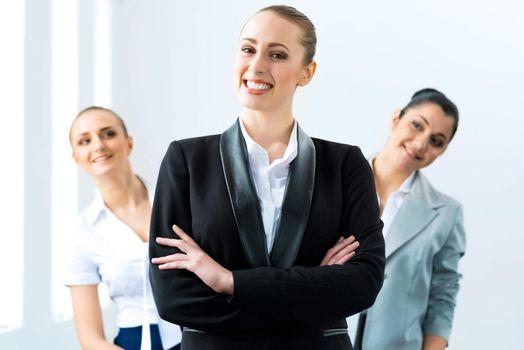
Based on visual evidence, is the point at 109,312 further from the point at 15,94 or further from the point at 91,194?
the point at 15,94

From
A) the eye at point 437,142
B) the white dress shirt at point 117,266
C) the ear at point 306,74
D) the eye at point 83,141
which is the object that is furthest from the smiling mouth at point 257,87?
the eye at point 437,142

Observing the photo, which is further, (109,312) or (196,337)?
(109,312)

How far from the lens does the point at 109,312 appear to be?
4.97 metres

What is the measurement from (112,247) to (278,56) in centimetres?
105

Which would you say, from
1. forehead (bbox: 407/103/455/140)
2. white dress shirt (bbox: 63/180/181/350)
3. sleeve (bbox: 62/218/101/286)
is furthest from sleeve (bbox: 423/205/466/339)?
sleeve (bbox: 62/218/101/286)

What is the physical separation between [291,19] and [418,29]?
127 inches

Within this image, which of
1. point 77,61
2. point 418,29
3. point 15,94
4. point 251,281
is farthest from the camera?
point 418,29

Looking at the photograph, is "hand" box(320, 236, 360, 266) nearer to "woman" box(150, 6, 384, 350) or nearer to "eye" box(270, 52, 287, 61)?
"woman" box(150, 6, 384, 350)

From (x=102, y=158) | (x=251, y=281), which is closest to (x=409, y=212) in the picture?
(x=102, y=158)

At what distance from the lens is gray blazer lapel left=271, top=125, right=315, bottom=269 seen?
6.07 feet

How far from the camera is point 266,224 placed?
1891 millimetres

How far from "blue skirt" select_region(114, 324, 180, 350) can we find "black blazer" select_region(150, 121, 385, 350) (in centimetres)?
72

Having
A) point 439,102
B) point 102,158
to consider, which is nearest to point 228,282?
point 102,158

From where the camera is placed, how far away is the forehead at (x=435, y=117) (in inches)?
119
